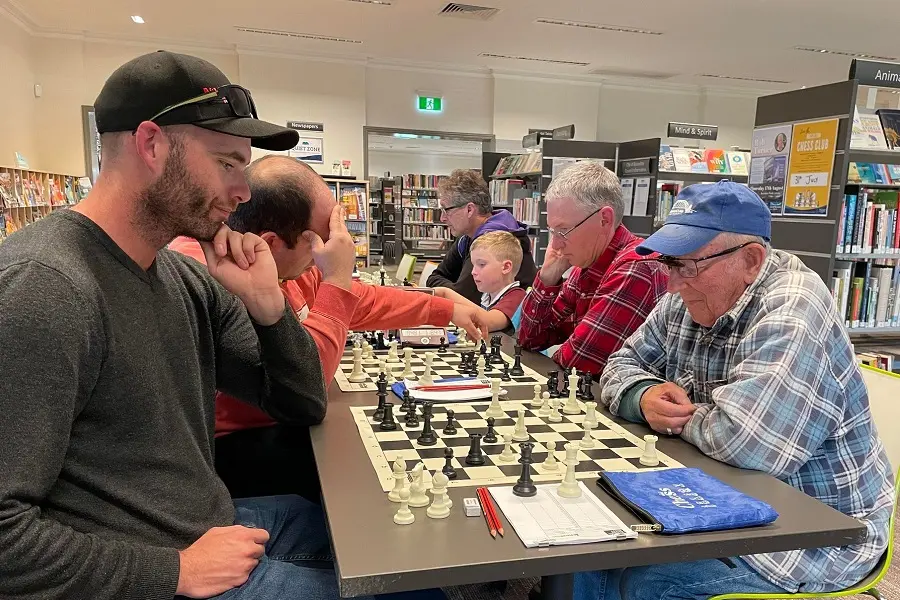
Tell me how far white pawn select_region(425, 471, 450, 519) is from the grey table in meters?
0.01

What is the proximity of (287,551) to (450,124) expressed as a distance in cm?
994

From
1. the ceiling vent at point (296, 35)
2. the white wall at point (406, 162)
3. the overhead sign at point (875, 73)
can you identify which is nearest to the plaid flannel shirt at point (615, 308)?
the overhead sign at point (875, 73)

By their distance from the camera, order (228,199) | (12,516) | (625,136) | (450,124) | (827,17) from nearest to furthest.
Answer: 1. (12,516)
2. (228,199)
3. (827,17)
4. (450,124)
5. (625,136)

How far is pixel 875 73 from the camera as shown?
13.3 ft

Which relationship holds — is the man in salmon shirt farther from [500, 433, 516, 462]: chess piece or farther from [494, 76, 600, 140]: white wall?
[494, 76, 600, 140]: white wall

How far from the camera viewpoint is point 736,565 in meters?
1.53

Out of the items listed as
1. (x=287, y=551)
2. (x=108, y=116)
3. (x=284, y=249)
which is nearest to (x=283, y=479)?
(x=287, y=551)

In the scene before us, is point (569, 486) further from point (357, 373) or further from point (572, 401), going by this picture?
point (357, 373)

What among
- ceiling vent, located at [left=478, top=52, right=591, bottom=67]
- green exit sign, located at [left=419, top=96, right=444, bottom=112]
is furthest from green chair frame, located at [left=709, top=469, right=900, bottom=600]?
green exit sign, located at [left=419, top=96, right=444, bottom=112]

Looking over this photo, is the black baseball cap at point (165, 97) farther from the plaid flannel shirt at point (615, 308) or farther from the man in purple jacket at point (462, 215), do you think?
the man in purple jacket at point (462, 215)

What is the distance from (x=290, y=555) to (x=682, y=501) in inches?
42.8

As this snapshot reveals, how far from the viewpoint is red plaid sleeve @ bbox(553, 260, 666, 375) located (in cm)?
243

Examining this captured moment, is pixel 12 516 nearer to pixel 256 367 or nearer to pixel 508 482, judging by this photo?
pixel 256 367

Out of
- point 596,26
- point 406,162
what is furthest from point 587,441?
point 406,162
